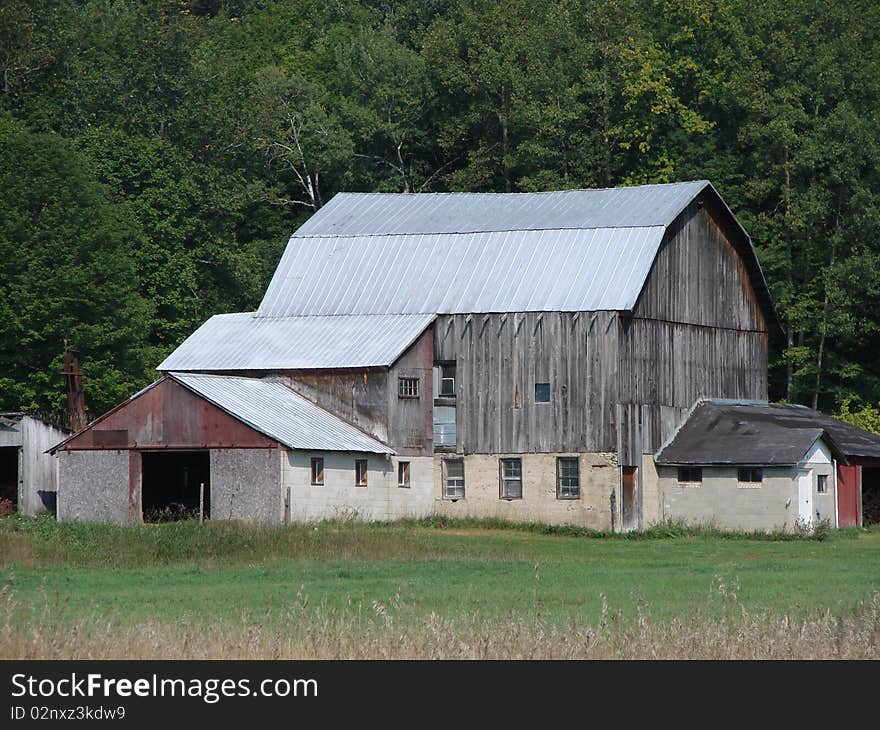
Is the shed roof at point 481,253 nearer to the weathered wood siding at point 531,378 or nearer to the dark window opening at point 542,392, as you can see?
the weathered wood siding at point 531,378

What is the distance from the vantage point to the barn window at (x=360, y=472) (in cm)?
5012

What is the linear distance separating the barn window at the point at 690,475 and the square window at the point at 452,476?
6681 mm

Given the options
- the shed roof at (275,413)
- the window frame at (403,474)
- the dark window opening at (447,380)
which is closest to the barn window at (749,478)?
the dark window opening at (447,380)

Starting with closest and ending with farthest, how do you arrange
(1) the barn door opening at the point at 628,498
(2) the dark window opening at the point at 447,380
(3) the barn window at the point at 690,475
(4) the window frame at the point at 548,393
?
(1) the barn door opening at the point at 628,498 < (3) the barn window at the point at 690,475 < (4) the window frame at the point at 548,393 < (2) the dark window opening at the point at 447,380

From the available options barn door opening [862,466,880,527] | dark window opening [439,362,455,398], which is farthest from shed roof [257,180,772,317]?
barn door opening [862,466,880,527]

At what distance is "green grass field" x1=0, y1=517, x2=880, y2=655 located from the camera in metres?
26.3

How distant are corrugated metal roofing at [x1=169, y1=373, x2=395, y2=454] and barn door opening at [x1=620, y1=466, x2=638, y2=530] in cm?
708

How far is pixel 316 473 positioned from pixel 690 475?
11.7 metres

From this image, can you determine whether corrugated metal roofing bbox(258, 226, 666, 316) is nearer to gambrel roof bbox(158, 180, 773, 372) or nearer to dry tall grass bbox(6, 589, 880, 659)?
gambrel roof bbox(158, 180, 773, 372)

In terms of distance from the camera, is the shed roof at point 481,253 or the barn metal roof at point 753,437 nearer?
the barn metal roof at point 753,437

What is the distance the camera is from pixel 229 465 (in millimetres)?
47531

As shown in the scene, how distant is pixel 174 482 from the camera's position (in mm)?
52688
